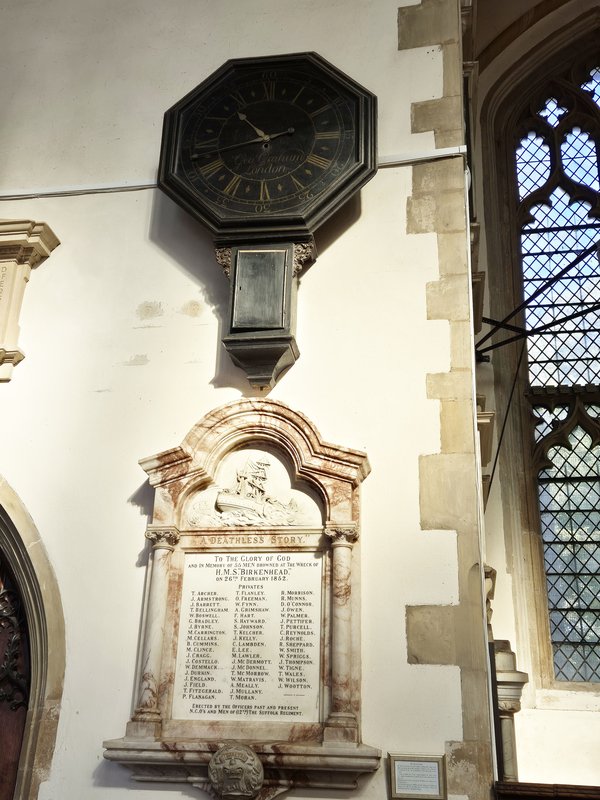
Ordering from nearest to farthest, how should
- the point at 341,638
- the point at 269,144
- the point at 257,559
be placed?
the point at 341,638 < the point at 257,559 < the point at 269,144

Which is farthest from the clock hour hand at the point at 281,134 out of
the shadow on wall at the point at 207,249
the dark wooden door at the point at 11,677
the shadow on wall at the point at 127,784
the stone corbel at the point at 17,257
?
the shadow on wall at the point at 127,784

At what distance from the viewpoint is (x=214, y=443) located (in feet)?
13.8

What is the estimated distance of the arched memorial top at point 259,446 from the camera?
398 centimetres

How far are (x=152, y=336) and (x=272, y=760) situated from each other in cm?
208

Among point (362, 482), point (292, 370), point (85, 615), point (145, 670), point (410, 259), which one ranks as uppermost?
point (410, 259)

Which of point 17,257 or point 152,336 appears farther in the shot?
point 17,257

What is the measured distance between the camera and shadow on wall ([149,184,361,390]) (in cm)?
444

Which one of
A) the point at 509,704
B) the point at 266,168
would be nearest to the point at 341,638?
the point at 509,704

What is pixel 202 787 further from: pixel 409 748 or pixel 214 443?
pixel 214 443

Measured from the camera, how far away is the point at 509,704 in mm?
4762

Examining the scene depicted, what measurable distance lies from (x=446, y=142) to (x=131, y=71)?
6.31 feet

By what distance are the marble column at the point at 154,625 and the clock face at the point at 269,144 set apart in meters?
1.53

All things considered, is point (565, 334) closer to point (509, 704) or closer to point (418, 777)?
point (509, 704)

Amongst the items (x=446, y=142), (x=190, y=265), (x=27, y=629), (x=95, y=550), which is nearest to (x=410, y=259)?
(x=446, y=142)
